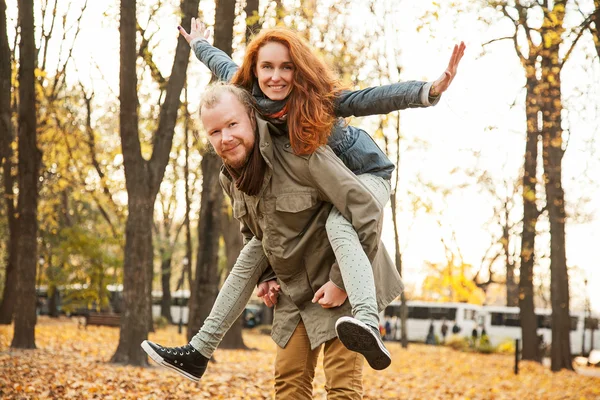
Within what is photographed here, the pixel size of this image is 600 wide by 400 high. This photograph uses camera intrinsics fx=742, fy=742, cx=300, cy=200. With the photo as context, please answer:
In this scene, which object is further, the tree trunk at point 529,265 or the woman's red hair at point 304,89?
the tree trunk at point 529,265

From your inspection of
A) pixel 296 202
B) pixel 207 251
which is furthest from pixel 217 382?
pixel 296 202

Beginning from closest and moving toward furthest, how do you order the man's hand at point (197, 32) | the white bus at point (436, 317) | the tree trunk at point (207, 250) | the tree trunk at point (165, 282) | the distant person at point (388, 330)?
the man's hand at point (197, 32) → the tree trunk at point (207, 250) → the tree trunk at point (165, 282) → the distant person at point (388, 330) → the white bus at point (436, 317)

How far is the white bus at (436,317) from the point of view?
47.1 metres

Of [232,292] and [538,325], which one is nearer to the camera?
[232,292]

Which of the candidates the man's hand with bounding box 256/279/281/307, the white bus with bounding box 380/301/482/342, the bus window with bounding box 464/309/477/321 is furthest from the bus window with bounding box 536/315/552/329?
→ the man's hand with bounding box 256/279/281/307

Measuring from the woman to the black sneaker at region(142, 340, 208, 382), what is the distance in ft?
0.16

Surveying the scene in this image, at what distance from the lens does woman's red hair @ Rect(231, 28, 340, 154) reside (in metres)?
3.49

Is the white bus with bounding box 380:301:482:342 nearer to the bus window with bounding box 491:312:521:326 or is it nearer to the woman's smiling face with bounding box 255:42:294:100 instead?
the bus window with bounding box 491:312:521:326

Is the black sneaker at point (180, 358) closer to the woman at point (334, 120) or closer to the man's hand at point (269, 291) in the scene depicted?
the woman at point (334, 120)

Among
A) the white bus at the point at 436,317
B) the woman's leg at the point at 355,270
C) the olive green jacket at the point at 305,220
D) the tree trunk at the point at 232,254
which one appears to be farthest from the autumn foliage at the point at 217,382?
the white bus at the point at 436,317

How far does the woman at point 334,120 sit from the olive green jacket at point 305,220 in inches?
2.9

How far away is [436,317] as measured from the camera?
47.7 metres

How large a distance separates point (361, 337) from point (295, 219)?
0.69 metres

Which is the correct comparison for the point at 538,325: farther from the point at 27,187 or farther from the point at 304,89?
the point at 304,89
